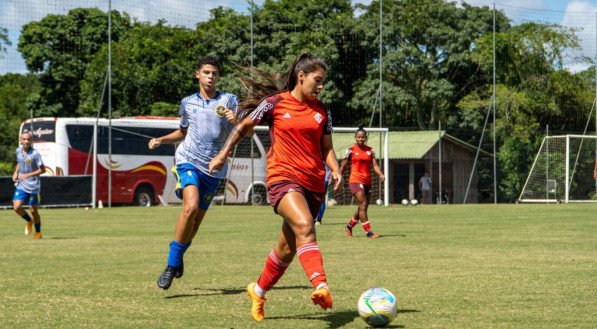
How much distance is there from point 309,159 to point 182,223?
2.55 m

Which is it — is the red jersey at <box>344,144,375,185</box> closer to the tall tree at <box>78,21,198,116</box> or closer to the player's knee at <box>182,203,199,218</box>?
the player's knee at <box>182,203,199,218</box>

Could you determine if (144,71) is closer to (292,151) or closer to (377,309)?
(292,151)

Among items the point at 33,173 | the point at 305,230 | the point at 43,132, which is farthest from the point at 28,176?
the point at 43,132

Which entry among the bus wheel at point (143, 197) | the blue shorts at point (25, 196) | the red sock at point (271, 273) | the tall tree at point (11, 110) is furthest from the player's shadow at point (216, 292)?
the bus wheel at point (143, 197)

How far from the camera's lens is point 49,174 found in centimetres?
4225

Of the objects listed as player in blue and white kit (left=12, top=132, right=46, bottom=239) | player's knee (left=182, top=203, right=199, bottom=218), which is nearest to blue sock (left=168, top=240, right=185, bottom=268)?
player's knee (left=182, top=203, right=199, bottom=218)

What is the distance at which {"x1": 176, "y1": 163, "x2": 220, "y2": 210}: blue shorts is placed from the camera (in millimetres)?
10375

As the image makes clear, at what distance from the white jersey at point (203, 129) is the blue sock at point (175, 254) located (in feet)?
2.67

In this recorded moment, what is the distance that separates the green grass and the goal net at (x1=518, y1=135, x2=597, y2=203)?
81.4ft

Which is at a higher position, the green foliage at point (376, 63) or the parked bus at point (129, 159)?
the green foliage at point (376, 63)

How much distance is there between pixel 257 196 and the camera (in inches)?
1727

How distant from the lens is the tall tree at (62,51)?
63094 millimetres

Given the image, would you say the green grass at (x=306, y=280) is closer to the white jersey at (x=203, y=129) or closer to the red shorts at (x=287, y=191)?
the red shorts at (x=287, y=191)

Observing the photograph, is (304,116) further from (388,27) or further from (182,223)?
(388,27)
